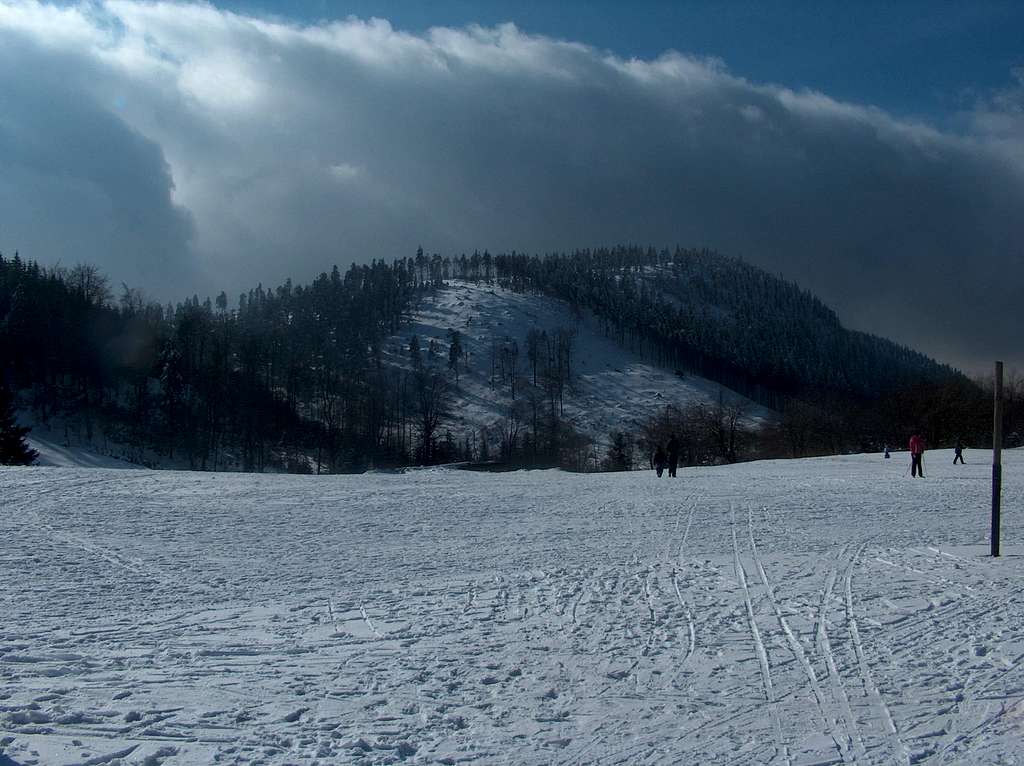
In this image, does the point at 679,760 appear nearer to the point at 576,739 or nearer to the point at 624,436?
the point at 576,739

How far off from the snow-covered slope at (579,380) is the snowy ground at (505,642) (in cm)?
Result: 11525

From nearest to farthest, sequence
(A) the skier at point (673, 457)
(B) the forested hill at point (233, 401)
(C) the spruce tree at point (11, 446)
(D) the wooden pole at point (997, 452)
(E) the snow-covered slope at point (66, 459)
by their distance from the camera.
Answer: (D) the wooden pole at point (997, 452) → (A) the skier at point (673, 457) → (C) the spruce tree at point (11, 446) → (E) the snow-covered slope at point (66, 459) → (B) the forested hill at point (233, 401)

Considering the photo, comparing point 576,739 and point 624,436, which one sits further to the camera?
point 624,436

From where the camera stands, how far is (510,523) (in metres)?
18.3

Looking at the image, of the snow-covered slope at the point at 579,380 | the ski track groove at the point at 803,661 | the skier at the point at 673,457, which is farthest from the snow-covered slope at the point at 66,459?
the snow-covered slope at the point at 579,380

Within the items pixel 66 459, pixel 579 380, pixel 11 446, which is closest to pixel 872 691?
pixel 11 446

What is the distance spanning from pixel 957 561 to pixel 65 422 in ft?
289

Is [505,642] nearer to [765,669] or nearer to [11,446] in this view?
[765,669]

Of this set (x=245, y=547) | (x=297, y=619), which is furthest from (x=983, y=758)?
(x=245, y=547)

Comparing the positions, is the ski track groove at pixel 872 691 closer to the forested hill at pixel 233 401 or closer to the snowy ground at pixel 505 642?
the snowy ground at pixel 505 642

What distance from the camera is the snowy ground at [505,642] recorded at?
5.80 metres

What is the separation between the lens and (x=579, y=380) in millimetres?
166750

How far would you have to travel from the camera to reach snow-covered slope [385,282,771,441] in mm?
142500

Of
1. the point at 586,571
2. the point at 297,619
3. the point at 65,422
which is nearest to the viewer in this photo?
the point at 297,619
